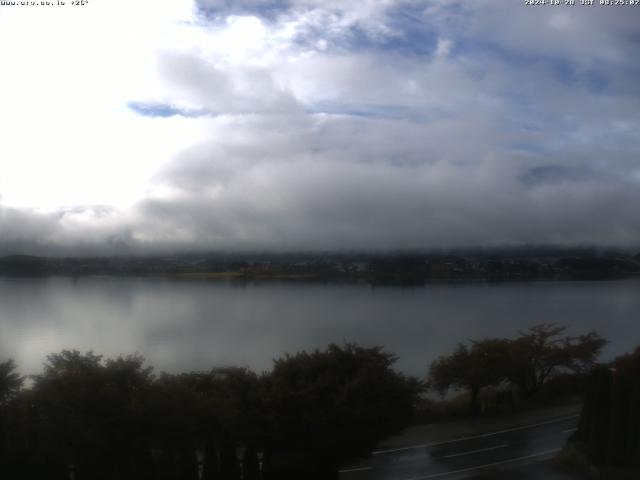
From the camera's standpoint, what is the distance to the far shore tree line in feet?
32.0

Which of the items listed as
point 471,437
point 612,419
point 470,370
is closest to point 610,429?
point 612,419

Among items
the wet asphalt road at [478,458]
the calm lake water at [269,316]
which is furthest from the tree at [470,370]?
the wet asphalt road at [478,458]

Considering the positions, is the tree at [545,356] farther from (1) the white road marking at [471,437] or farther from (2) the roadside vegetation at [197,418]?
(2) the roadside vegetation at [197,418]

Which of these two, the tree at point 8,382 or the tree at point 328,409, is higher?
the tree at point 8,382

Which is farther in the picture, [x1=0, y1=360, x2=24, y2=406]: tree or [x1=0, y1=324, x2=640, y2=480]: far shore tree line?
[x1=0, y1=360, x2=24, y2=406]: tree

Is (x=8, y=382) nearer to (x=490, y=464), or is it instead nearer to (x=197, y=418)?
(x=197, y=418)

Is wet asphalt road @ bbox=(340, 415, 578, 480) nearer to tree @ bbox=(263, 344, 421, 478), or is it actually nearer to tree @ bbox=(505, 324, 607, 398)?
tree @ bbox=(263, 344, 421, 478)

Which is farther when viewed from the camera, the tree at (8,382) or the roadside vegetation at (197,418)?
the tree at (8,382)

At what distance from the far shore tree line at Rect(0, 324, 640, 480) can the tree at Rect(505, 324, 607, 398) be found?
11.2m

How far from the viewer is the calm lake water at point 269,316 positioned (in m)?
23.2

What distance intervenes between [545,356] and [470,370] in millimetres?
4663

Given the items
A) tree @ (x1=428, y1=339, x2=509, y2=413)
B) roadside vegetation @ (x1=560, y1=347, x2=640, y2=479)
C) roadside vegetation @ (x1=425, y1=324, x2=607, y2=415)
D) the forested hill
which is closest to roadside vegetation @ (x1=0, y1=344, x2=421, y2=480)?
roadside vegetation @ (x1=560, y1=347, x2=640, y2=479)

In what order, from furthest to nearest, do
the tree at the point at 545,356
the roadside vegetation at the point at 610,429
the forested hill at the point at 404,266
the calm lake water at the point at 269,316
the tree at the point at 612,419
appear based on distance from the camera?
the forested hill at the point at 404,266
the tree at the point at 545,356
the calm lake water at the point at 269,316
the tree at the point at 612,419
the roadside vegetation at the point at 610,429

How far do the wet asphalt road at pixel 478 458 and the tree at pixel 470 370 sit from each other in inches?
228
